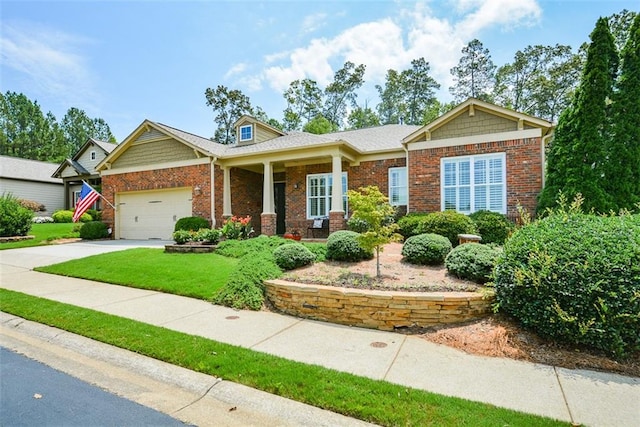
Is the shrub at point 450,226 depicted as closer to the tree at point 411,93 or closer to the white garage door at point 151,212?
the white garage door at point 151,212

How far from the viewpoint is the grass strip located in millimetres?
2693

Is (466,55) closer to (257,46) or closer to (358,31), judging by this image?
(358,31)

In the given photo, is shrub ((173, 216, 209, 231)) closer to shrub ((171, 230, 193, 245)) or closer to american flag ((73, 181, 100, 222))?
shrub ((171, 230, 193, 245))

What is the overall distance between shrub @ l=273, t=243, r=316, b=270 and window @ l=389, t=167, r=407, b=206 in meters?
5.81

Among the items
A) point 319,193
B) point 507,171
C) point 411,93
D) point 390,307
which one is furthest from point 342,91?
point 390,307

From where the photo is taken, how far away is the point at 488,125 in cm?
1080

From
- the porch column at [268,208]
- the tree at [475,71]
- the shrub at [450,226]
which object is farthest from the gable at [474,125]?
the tree at [475,71]

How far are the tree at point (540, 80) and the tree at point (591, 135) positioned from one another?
18869mm

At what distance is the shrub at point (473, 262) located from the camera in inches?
231

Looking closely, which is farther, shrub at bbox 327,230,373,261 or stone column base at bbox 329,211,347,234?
stone column base at bbox 329,211,347,234

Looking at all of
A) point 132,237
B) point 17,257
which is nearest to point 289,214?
point 132,237

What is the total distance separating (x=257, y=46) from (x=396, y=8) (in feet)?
14.7

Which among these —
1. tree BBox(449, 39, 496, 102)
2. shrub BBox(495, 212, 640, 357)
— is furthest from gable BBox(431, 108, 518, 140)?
tree BBox(449, 39, 496, 102)

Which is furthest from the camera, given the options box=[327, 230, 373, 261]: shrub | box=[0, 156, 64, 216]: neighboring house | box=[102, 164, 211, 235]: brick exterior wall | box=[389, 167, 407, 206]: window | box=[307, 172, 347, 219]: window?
box=[0, 156, 64, 216]: neighboring house
